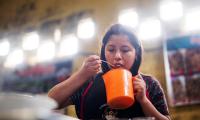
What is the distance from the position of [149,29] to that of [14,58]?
2009 mm

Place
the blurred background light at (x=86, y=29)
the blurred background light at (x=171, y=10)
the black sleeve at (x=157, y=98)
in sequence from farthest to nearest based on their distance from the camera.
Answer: the blurred background light at (x=86, y=29) → the blurred background light at (x=171, y=10) → the black sleeve at (x=157, y=98)

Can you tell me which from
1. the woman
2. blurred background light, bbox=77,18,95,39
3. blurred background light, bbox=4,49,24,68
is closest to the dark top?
the woman

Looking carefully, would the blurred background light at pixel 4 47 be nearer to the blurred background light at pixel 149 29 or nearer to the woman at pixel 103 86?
the blurred background light at pixel 149 29

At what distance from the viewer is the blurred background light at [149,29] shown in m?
2.83

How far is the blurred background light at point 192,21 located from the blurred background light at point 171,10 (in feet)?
0.26

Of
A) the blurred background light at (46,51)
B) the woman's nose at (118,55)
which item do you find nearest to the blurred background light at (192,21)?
the blurred background light at (46,51)

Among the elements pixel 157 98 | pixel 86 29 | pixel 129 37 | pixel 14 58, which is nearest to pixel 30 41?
pixel 14 58

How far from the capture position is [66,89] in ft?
4.06

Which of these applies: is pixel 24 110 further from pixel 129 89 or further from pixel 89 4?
pixel 89 4

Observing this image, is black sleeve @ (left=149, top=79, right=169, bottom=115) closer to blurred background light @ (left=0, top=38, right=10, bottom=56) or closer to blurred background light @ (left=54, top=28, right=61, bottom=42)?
blurred background light @ (left=54, top=28, right=61, bottom=42)

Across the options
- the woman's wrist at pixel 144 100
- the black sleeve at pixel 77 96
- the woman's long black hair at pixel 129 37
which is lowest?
the woman's wrist at pixel 144 100

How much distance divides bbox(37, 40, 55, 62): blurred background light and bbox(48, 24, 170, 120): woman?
8.00 feet

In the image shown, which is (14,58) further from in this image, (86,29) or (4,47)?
(86,29)

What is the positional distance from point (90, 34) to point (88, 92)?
2228 mm
